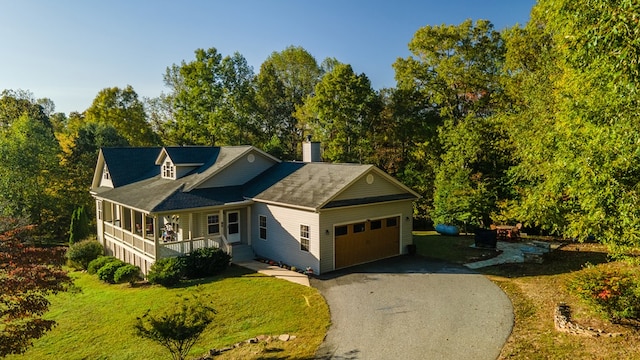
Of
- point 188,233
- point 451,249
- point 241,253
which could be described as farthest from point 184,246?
point 451,249

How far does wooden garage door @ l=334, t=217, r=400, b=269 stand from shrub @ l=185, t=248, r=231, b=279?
17.6ft

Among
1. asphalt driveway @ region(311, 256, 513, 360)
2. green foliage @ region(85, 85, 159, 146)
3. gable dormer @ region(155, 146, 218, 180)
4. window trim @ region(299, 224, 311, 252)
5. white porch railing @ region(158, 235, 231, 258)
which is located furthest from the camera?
green foliage @ region(85, 85, 159, 146)

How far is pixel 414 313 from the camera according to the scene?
12586 mm

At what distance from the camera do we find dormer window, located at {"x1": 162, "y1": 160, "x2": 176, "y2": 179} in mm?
24062

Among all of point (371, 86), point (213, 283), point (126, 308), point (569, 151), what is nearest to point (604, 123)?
point (569, 151)

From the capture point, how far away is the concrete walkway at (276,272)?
55.0 ft

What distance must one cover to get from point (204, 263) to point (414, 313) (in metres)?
9.93

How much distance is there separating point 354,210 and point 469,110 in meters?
18.3

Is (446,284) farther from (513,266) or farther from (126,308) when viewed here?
(126,308)

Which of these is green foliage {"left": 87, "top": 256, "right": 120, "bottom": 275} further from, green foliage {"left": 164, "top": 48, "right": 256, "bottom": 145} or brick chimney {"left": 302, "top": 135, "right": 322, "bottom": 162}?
green foliage {"left": 164, "top": 48, "right": 256, "bottom": 145}

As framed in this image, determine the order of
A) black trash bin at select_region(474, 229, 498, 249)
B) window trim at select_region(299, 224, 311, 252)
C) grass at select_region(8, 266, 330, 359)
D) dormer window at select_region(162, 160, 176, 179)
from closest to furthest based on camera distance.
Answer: grass at select_region(8, 266, 330, 359), window trim at select_region(299, 224, 311, 252), black trash bin at select_region(474, 229, 498, 249), dormer window at select_region(162, 160, 176, 179)

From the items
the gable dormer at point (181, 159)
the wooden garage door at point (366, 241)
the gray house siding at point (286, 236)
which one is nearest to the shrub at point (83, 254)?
the gable dormer at point (181, 159)

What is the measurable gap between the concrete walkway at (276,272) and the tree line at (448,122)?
9482 millimetres

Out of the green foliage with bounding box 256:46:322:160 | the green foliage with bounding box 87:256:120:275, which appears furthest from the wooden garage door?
the green foliage with bounding box 256:46:322:160
